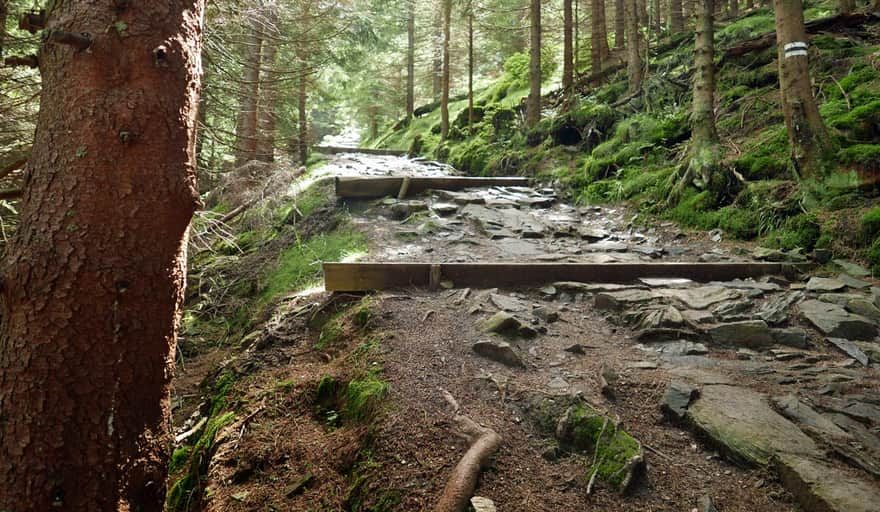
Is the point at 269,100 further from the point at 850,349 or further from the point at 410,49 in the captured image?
the point at 410,49

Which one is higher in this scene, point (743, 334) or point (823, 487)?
point (743, 334)

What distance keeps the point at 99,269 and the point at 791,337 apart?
16.2 feet

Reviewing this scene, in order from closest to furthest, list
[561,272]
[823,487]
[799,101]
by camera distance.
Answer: [823,487]
[561,272]
[799,101]

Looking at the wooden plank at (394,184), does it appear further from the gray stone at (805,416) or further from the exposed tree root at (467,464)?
the gray stone at (805,416)

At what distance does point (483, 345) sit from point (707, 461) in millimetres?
1705

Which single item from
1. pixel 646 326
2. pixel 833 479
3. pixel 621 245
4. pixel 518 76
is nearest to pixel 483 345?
pixel 646 326

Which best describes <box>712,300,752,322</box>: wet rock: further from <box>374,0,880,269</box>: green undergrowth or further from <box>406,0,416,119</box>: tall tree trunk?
<box>406,0,416,119</box>: tall tree trunk

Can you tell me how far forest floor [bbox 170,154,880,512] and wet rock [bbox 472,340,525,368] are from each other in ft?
0.05

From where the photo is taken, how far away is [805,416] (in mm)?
2895

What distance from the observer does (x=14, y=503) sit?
7.22 feet

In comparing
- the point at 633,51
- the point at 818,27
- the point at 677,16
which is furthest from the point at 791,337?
the point at 677,16

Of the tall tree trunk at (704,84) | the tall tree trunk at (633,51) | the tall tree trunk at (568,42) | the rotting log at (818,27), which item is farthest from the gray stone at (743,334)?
the tall tree trunk at (568,42)

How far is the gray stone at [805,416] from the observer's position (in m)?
2.74

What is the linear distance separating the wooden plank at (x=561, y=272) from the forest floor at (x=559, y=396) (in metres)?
0.20
